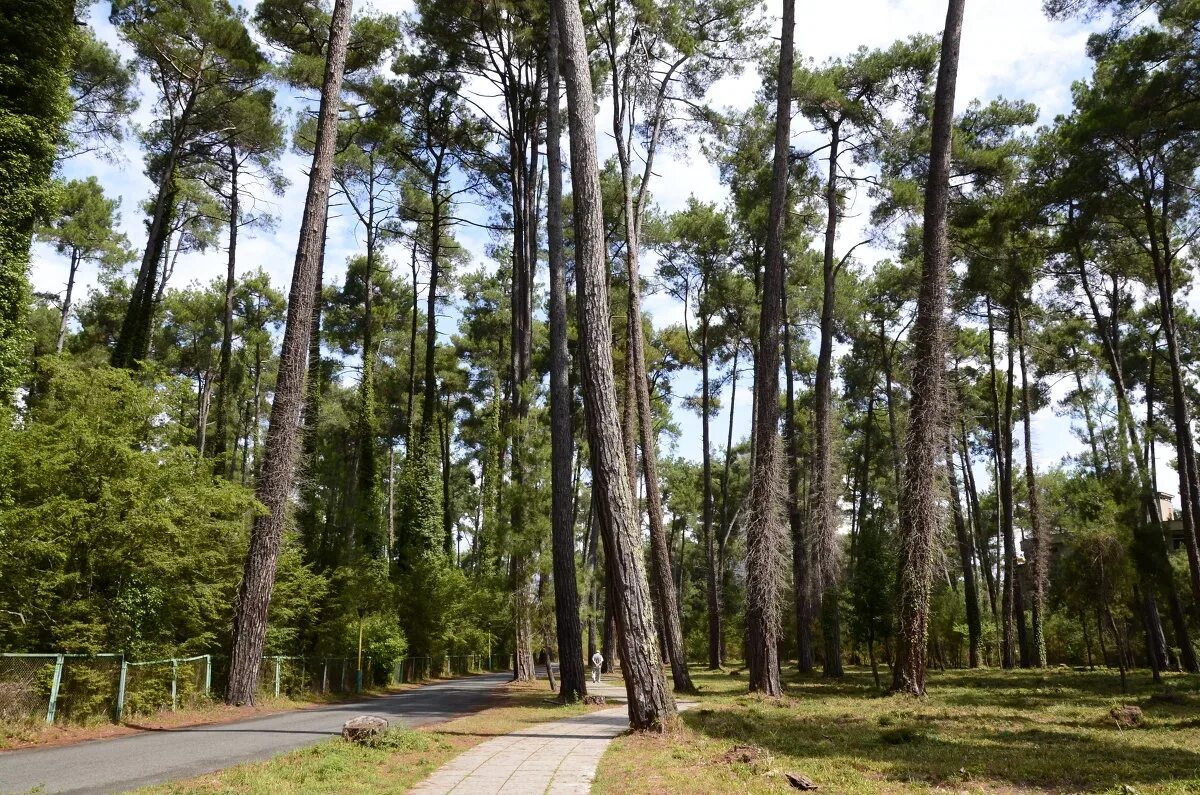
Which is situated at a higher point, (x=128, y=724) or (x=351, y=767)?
(x=351, y=767)

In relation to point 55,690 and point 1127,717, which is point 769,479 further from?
point 55,690

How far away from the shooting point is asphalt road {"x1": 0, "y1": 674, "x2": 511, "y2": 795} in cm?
654

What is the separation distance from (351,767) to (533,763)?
1770 millimetres

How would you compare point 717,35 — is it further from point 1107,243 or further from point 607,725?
point 607,725

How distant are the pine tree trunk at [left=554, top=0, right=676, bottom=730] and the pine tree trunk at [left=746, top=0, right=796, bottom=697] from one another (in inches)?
216

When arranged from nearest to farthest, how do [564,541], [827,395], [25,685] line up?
[25,685]
[564,541]
[827,395]

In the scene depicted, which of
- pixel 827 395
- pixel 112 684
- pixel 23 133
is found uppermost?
pixel 23 133

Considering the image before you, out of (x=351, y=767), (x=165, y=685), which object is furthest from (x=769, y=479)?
(x=165, y=685)

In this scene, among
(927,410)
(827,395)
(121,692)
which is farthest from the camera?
(827,395)

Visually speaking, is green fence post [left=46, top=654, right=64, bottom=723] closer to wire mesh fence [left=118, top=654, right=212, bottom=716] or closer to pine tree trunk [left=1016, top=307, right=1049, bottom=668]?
wire mesh fence [left=118, top=654, right=212, bottom=716]

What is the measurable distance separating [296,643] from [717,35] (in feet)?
59.8

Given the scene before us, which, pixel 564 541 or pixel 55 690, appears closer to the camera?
pixel 55 690

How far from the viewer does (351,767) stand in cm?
691

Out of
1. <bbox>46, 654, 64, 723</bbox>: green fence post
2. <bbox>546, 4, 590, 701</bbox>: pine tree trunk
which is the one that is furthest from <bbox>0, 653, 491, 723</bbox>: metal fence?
<bbox>546, 4, 590, 701</bbox>: pine tree trunk
